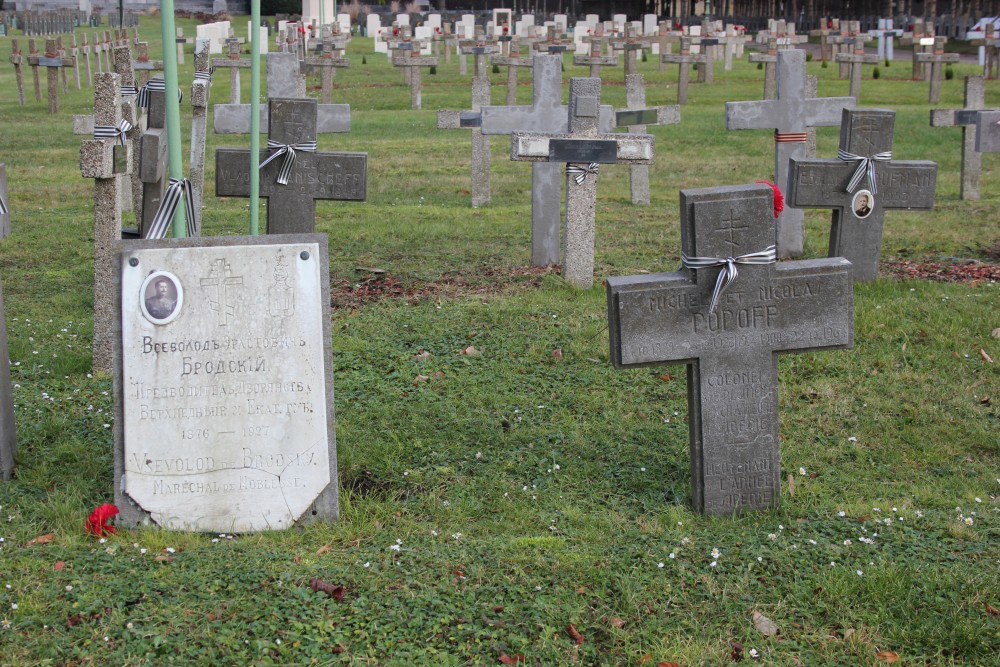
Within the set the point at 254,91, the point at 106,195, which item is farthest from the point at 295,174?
the point at 254,91

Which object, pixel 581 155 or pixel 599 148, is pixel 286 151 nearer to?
pixel 581 155

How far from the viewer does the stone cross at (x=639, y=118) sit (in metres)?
13.3

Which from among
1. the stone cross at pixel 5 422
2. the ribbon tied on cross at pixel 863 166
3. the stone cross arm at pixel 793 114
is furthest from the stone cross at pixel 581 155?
the stone cross at pixel 5 422

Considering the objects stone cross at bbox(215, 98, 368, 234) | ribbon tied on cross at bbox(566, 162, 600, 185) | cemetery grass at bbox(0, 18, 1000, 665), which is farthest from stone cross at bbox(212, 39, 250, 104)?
ribbon tied on cross at bbox(566, 162, 600, 185)

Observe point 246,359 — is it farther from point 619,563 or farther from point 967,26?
point 967,26

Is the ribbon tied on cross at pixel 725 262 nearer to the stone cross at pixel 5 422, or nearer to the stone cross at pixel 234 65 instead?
the stone cross at pixel 5 422

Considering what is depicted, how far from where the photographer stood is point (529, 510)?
5.15 metres

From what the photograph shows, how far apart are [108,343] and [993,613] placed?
5272 mm

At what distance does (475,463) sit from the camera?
18.8 feet

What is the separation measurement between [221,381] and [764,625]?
239 centimetres

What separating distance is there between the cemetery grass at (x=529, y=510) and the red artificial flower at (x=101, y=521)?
2.5 inches

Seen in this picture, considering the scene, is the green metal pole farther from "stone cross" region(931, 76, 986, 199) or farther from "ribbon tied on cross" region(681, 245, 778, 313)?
"stone cross" region(931, 76, 986, 199)

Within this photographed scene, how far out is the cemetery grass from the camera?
4.04m

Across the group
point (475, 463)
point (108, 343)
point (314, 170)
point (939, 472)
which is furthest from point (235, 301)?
point (314, 170)
